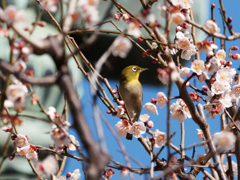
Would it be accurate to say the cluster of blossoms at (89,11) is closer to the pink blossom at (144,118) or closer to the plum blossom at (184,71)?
the plum blossom at (184,71)

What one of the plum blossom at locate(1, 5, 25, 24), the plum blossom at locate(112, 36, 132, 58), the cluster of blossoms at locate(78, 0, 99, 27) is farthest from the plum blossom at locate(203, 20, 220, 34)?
the plum blossom at locate(1, 5, 25, 24)

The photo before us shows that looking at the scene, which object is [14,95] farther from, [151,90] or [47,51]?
[151,90]

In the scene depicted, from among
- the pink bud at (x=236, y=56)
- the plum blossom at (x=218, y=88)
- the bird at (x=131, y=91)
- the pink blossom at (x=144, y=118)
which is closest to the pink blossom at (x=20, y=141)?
the pink blossom at (x=144, y=118)

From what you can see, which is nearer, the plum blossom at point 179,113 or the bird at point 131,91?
the plum blossom at point 179,113

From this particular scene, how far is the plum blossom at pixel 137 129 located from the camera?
2.34 metres

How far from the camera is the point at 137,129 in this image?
2357 mm

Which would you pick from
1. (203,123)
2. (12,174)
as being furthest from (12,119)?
(12,174)

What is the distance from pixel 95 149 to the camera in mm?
1113

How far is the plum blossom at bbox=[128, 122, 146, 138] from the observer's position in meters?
2.34

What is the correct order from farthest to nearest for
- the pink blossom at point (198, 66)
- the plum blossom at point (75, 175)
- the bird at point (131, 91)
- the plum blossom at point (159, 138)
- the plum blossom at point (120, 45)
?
the bird at point (131, 91)
the plum blossom at point (75, 175)
the plum blossom at point (159, 138)
the pink blossom at point (198, 66)
the plum blossom at point (120, 45)

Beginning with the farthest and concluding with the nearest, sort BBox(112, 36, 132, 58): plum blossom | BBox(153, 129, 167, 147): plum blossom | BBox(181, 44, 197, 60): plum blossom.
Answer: BBox(153, 129, 167, 147): plum blossom, BBox(181, 44, 197, 60): plum blossom, BBox(112, 36, 132, 58): plum blossom

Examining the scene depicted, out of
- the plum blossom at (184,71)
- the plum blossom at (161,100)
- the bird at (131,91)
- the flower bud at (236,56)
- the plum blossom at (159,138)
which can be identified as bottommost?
the plum blossom at (159,138)

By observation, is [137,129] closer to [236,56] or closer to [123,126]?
[123,126]

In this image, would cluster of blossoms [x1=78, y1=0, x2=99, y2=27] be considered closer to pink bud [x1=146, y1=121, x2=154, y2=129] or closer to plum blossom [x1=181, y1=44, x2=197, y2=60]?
plum blossom [x1=181, y1=44, x2=197, y2=60]
